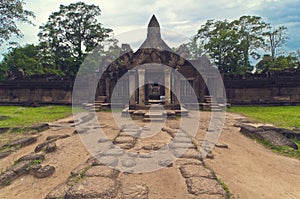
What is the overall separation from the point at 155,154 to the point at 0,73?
2178 centimetres

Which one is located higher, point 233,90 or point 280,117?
point 233,90

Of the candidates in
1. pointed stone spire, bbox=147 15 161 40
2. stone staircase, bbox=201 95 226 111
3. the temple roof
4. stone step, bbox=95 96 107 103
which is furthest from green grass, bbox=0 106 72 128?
stone staircase, bbox=201 95 226 111

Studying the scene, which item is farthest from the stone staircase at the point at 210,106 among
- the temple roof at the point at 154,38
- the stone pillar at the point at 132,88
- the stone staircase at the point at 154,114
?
the stone pillar at the point at 132,88

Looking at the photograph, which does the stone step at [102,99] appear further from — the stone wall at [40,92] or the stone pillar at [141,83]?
the stone pillar at [141,83]

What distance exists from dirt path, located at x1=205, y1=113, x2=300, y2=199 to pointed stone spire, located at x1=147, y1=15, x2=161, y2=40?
9.15m

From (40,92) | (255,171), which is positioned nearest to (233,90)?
(255,171)

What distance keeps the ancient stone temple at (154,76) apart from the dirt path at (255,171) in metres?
6.20

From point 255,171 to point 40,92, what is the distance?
20019 millimetres

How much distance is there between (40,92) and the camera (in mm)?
19344

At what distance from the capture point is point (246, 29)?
2997cm

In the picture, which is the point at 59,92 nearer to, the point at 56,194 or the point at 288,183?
the point at 56,194

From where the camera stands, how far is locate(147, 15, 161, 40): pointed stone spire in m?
13.4

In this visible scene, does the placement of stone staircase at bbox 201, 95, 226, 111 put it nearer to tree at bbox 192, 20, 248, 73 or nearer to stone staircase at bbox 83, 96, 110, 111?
stone staircase at bbox 83, 96, 110, 111

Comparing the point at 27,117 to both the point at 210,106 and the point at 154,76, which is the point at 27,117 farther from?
the point at 210,106
